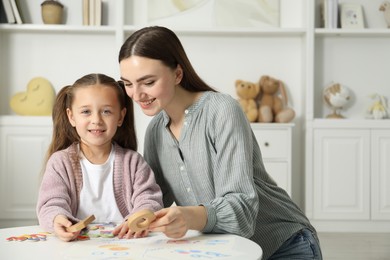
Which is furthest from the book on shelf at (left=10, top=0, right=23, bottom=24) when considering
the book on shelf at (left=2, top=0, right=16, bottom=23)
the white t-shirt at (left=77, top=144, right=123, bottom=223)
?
the white t-shirt at (left=77, top=144, right=123, bottom=223)

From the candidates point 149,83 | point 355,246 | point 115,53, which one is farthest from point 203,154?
point 115,53

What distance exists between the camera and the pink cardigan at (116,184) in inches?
60.3

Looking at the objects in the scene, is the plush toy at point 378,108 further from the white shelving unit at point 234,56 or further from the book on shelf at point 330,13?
the book on shelf at point 330,13

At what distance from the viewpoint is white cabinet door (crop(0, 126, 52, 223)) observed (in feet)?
14.0

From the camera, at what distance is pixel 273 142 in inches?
166

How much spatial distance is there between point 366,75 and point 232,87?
0.95 metres

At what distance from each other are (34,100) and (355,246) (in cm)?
231

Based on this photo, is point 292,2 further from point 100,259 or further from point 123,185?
point 100,259

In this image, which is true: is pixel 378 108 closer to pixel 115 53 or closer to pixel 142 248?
pixel 115 53

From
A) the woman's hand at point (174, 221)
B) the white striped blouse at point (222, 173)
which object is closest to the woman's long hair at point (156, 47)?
the white striped blouse at point (222, 173)

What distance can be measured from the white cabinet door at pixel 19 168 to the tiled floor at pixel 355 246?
190 centimetres

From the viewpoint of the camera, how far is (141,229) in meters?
1.27

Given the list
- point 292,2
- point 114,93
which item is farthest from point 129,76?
point 292,2

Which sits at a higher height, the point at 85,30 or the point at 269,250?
the point at 85,30
